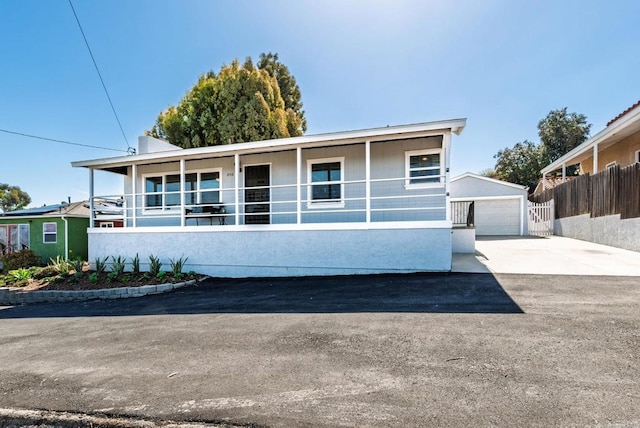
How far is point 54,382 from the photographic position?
3.08 m

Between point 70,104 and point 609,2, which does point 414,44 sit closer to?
point 609,2

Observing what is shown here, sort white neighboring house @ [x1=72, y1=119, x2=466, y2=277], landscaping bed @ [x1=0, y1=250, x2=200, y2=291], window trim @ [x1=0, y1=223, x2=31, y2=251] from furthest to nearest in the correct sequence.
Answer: window trim @ [x1=0, y1=223, x2=31, y2=251] < landscaping bed @ [x1=0, y1=250, x2=200, y2=291] < white neighboring house @ [x1=72, y1=119, x2=466, y2=277]

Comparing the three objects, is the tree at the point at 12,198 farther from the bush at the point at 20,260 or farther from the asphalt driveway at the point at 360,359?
the asphalt driveway at the point at 360,359

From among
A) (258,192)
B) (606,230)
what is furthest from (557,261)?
(258,192)

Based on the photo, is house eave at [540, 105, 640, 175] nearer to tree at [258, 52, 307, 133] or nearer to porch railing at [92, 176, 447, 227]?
porch railing at [92, 176, 447, 227]

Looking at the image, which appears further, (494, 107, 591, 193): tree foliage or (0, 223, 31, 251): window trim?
(494, 107, 591, 193): tree foliage

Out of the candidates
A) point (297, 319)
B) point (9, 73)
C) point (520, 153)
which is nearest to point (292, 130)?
point (9, 73)

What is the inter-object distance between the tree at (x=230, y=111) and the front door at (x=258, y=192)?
610 cm

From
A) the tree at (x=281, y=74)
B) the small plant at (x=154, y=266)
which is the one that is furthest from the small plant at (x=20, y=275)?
the tree at (x=281, y=74)

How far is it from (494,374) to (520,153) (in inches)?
1376

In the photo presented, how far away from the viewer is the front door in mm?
10656

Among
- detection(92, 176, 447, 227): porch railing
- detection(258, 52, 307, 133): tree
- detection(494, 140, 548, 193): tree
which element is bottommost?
detection(92, 176, 447, 227): porch railing

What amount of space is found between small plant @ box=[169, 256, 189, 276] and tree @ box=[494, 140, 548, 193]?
106 ft

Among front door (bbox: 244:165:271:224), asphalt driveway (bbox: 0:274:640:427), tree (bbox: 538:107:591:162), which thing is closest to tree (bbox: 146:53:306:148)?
front door (bbox: 244:165:271:224)
